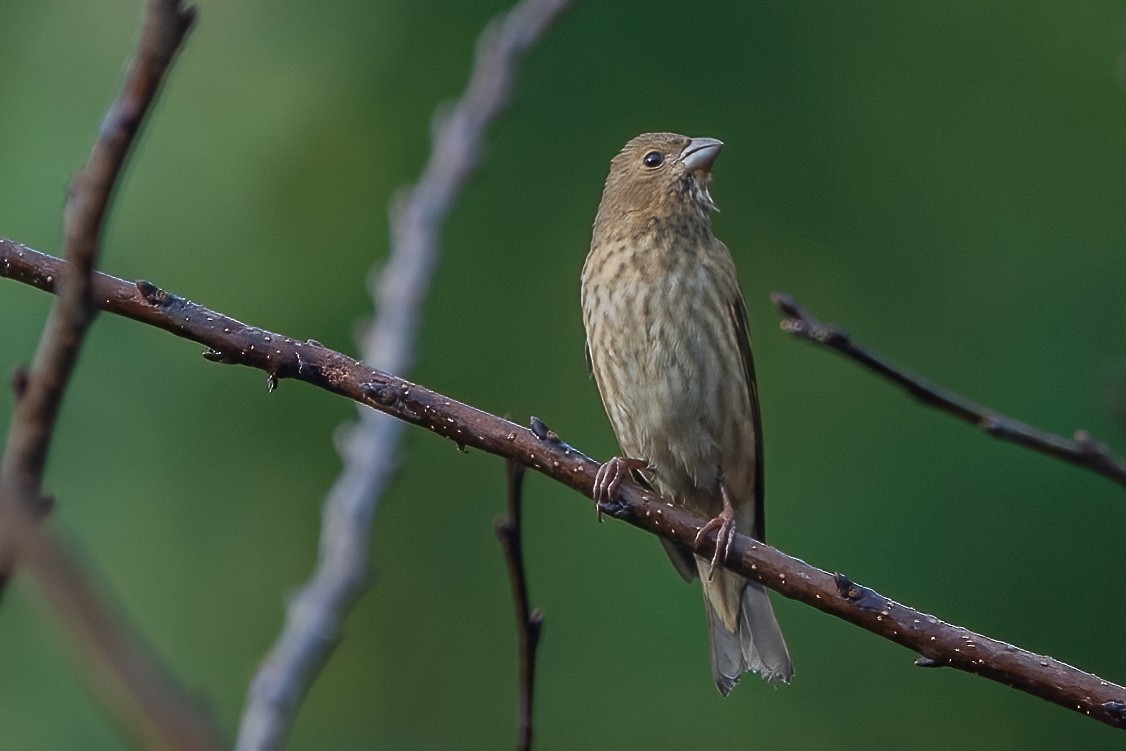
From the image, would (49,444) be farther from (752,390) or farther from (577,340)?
(577,340)

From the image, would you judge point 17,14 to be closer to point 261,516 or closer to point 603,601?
point 261,516

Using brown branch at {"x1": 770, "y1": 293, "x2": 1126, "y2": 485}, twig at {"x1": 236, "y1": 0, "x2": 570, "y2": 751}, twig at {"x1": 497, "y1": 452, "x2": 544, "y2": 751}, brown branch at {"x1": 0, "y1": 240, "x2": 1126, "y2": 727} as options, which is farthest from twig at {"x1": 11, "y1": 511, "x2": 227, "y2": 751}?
brown branch at {"x1": 770, "y1": 293, "x2": 1126, "y2": 485}

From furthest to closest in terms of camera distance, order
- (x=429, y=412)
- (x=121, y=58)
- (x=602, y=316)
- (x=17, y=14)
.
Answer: (x=17, y=14)
(x=121, y=58)
(x=602, y=316)
(x=429, y=412)

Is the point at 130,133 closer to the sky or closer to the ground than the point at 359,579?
closer to the ground

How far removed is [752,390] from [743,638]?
78 centimetres

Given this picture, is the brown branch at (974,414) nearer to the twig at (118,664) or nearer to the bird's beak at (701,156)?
the twig at (118,664)

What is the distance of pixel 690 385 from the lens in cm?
441

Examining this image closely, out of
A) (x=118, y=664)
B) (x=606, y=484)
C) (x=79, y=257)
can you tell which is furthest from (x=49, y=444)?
(x=606, y=484)

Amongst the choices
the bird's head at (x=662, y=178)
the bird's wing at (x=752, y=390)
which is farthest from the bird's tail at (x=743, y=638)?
the bird's head at (x=662, y=178)

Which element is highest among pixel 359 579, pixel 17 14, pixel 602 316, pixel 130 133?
pixel 17 14

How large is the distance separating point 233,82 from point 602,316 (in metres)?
3.85

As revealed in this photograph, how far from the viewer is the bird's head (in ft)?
16.2

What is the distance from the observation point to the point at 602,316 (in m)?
4.52

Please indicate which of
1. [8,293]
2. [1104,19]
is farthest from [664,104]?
[8,293]
